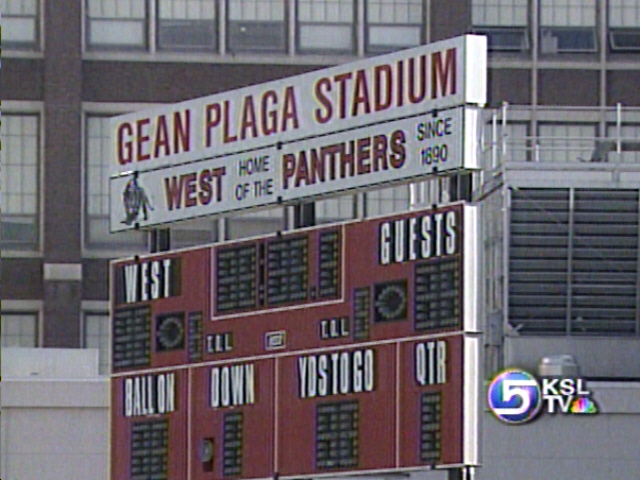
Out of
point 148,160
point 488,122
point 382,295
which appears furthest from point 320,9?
point 382,295

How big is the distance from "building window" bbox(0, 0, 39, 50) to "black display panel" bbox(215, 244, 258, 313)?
2278cm

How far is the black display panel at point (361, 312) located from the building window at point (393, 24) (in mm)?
24341

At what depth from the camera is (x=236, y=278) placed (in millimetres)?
23625

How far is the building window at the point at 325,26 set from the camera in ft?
151

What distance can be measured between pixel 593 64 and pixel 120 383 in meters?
23.1

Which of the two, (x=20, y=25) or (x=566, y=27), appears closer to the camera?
(x=20, y=25)

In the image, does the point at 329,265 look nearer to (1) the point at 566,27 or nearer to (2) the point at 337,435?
(2) the point at 337,435

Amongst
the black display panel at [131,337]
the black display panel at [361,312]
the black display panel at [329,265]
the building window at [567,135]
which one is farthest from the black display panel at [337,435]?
the building window at [567,135]

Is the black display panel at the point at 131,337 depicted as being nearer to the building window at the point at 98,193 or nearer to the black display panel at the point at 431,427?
the black display panel at the point at 431,427

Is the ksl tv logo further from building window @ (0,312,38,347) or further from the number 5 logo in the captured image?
building window @ (0,312,38,347)

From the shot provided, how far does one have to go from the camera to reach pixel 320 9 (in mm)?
46281

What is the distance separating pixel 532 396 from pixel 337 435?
26.1 ft

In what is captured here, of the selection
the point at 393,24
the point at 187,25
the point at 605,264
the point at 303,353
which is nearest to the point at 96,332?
the point at 187,25

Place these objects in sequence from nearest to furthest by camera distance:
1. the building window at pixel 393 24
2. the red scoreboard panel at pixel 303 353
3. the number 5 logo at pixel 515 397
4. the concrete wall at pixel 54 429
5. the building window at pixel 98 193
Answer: the red scoreboard panel at pixel 303 353, the number 5 logo at pixel 515 397, the concrete wall at pixel 54 429, the building window at pixel 98 193, the building window at pixel 393 24
